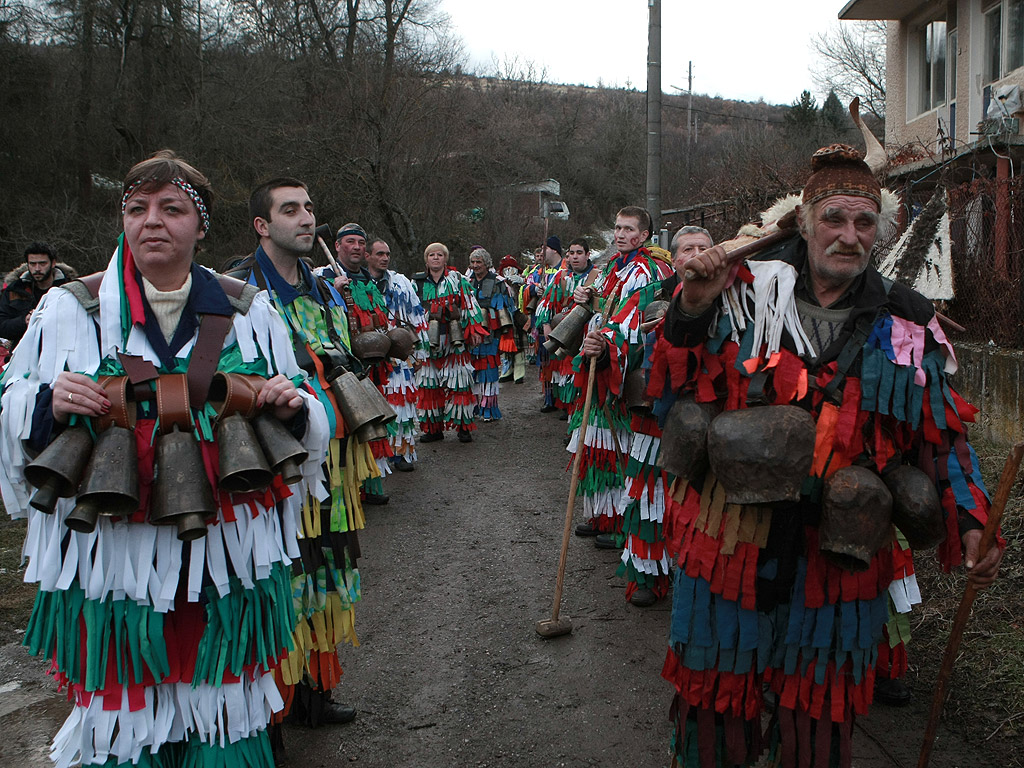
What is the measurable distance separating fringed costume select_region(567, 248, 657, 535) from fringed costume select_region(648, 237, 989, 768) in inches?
80.6

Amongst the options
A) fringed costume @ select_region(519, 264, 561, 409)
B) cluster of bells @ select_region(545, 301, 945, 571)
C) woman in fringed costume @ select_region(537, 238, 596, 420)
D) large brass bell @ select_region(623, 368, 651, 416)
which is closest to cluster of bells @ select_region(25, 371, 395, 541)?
cluster of bells @ select_region(545, 301, 945, 571)

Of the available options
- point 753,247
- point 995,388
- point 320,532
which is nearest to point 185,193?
point 320,532

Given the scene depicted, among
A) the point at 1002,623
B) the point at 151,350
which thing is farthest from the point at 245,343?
the point at 1002,623

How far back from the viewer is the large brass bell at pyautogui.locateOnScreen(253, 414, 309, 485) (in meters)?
2.20

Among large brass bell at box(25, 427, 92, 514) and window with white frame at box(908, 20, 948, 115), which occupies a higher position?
window with white frame at box(908, 20, 948, 115)

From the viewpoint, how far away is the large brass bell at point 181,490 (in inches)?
80.7

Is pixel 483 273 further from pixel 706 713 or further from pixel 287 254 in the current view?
pixel 706 713

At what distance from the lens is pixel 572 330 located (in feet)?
18.2

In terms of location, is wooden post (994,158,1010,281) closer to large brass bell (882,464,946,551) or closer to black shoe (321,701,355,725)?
large brass bell (882,464,946,551)

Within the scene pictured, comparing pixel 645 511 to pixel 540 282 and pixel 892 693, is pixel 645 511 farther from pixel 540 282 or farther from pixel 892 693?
pixel 540 282

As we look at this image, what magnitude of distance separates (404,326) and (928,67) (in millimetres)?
13917

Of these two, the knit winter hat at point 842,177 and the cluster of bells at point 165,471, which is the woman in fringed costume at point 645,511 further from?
the cluster of bells at point 165,471

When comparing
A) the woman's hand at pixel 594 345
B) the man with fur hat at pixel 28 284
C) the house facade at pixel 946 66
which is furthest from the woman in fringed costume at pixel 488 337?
the house facade at pixel 946 66

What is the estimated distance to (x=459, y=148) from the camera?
72.8ft
